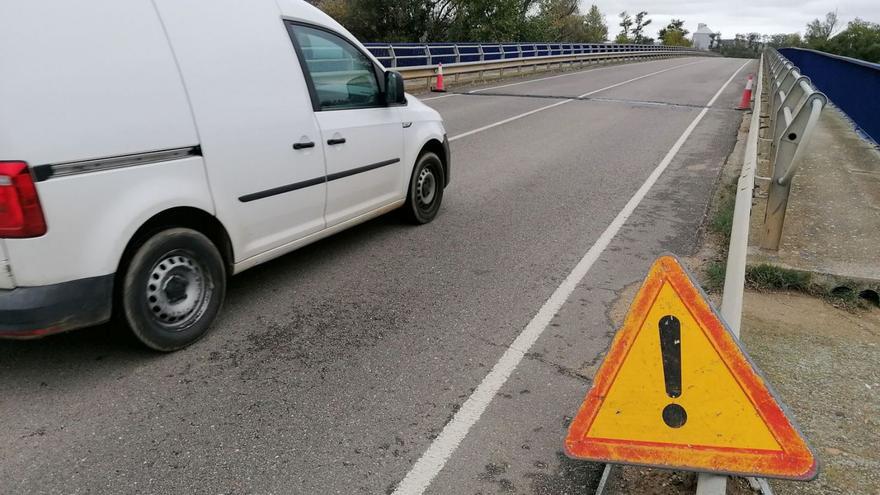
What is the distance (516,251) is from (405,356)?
2086 millimetres

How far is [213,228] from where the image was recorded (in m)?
3.84

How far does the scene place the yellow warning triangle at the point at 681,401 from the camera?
2.24m

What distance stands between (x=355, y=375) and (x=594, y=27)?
286 feet

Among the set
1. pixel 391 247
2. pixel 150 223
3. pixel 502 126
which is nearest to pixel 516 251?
pixel 391 247

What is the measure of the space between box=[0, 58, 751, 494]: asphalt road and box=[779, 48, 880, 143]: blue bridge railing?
5546mm

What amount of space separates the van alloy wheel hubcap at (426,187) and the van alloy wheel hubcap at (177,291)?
8.76 feet

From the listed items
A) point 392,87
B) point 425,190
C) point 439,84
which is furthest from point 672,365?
point 439,84

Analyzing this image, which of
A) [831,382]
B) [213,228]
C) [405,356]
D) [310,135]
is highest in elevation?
[310,135]

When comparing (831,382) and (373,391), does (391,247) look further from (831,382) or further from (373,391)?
(831,382)

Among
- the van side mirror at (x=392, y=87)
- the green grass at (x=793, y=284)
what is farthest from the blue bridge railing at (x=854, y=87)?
the van side mirror at (x=392, y=87)

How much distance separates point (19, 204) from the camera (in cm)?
280

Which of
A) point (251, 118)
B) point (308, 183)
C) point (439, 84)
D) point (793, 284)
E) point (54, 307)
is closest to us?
point (54, 307)

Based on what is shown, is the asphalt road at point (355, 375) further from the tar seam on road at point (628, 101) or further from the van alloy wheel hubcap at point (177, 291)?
the tar seam on road at point (628, 101)

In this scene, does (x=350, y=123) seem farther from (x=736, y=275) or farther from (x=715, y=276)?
(x=715, y=276)
